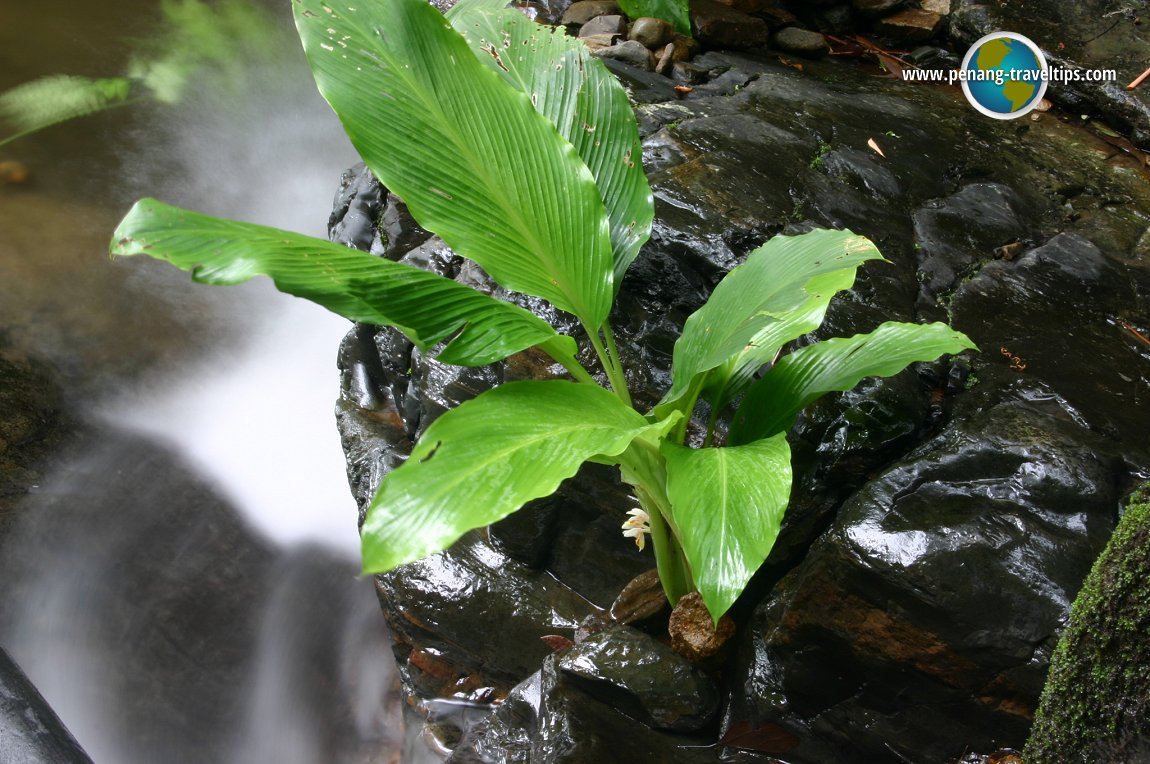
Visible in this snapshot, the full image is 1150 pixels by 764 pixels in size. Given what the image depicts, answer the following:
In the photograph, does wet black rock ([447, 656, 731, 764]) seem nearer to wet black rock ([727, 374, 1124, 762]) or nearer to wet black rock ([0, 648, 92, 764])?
wet black rock ([727, 374, 1124, 762])

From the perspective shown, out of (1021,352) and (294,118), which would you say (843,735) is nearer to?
(1021,352)

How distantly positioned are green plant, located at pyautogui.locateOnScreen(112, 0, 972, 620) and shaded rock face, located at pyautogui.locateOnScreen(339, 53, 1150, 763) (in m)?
0.30

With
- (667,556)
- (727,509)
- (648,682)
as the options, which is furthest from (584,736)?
(727,509)

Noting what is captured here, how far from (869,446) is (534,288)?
2.84 feet

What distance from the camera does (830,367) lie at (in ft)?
5.52

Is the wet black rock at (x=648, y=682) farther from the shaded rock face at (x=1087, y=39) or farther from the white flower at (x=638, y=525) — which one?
the shaded rock face at (x=1087, y=39)

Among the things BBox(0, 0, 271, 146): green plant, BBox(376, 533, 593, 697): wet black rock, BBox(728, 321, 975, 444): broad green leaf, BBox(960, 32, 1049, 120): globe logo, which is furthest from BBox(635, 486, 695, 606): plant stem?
BBox(0, 0, 271, 146): green plant

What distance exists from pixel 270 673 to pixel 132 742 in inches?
18.1

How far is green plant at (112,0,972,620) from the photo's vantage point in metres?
1.29

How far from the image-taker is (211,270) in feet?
4.10

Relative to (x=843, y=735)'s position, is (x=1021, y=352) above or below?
above

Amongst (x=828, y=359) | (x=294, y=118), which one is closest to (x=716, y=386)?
(x=828, y=359)

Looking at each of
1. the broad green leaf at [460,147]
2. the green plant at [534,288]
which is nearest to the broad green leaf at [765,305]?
the green plant at [534,288]

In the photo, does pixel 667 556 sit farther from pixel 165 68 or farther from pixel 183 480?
pixel 165 68
